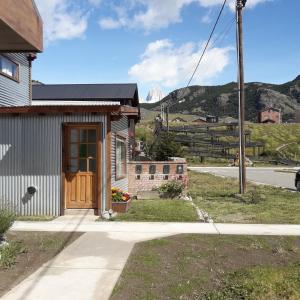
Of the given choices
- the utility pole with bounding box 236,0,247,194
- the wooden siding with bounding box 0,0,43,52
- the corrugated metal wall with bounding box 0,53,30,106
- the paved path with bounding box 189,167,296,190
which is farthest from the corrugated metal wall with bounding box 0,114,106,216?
the paved path with bounding box 189,167,296,190

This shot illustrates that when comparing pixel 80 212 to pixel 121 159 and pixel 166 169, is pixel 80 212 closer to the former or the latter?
pixel 121 159

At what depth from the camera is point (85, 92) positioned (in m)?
28.9

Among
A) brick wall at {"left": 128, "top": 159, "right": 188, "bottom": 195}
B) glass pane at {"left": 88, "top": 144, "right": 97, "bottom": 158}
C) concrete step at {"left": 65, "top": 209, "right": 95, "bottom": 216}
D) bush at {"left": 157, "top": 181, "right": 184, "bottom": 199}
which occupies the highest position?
glass pane at {"left": 88, "top": 144, "right": 97, "bottom": 158}

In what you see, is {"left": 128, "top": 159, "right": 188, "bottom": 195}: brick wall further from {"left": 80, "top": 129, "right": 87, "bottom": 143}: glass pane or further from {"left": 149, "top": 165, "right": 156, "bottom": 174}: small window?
{"left": 80, "top": 129, "right": 87, "bottom": 143}: glass pane

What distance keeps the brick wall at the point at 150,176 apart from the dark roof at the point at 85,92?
10.9m

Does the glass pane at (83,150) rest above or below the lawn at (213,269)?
above

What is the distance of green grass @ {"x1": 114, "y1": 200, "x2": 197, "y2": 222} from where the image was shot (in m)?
11.9

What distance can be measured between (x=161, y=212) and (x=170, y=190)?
3822 millimetres

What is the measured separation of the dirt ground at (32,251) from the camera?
641cm

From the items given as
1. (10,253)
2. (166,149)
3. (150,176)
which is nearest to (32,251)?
(10,253)

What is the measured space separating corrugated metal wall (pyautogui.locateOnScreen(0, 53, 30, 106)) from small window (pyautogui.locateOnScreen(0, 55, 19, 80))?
0.17 metres

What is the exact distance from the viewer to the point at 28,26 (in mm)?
3086

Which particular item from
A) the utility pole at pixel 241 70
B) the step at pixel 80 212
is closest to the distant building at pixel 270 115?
the utility pole at pixel 241 70

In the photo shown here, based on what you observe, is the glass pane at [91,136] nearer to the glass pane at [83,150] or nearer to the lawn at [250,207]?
the glass pane at [83,150]
